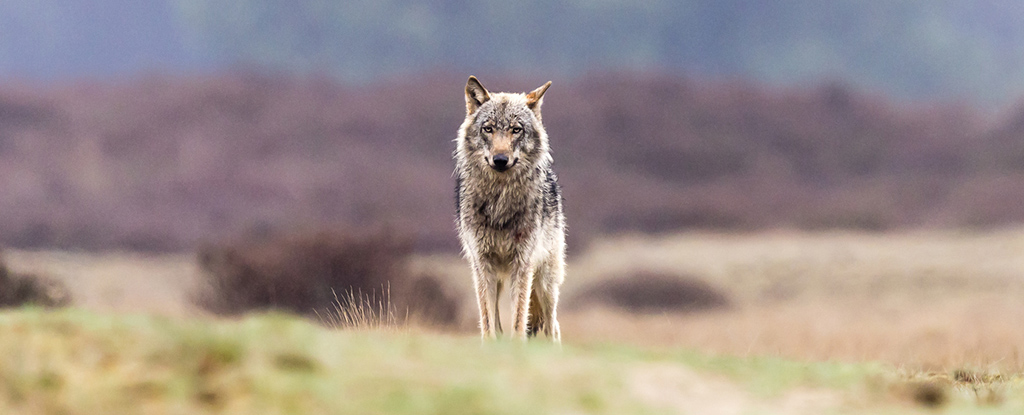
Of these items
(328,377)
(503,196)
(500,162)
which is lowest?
(328,377)

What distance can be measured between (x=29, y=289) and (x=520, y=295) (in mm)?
8160

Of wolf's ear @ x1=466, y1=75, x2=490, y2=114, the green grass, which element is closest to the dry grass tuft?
wolf's ear @ x1=466, y1=75, x2=490, y2=114

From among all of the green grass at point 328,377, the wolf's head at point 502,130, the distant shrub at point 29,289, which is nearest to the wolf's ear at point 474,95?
the wolf's head at point 502,130

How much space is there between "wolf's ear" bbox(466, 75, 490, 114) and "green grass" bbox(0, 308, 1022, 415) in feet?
9.53

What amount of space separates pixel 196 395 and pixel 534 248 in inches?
150

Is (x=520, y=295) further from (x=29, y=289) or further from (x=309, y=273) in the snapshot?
(x=29, y=289)

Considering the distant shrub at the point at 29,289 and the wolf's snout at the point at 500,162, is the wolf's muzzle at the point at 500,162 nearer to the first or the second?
the wolf's snout at the point at 500,162

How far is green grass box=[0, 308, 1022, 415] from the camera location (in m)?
4.03

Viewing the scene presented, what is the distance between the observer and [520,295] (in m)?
7.35

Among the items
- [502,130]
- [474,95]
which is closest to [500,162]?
[502,130]

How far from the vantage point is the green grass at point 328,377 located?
13.2ft

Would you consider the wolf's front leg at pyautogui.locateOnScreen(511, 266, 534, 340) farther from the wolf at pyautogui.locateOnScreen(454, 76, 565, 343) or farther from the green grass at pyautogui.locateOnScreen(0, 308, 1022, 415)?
the green grass at pyautogui.locateOnScreen(0, 308, 1022, 415)

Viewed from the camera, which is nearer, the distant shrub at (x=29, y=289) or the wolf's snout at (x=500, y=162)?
the wolf's snout at (x=500, y=162)

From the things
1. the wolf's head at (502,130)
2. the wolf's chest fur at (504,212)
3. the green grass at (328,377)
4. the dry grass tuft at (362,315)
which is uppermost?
the wolf's head at (502,130)
